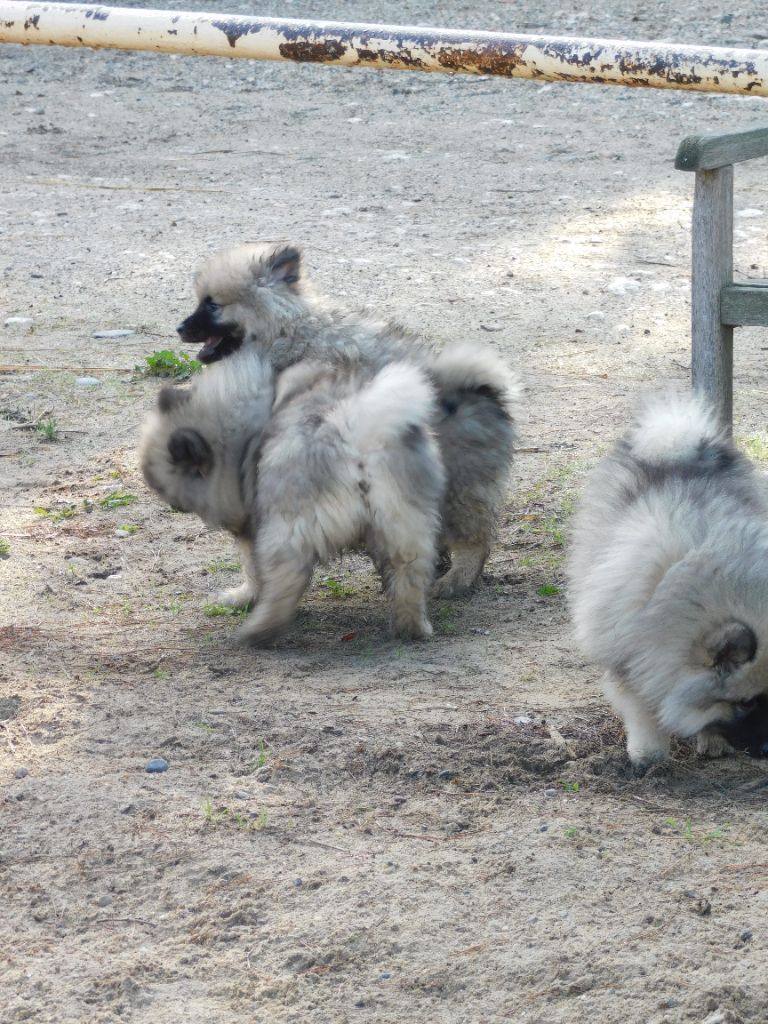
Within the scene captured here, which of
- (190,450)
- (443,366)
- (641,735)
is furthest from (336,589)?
(641,735)

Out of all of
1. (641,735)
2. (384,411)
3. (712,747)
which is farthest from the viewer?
(384,411)

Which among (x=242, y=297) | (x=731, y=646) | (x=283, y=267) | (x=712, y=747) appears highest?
(x=283, y=267)

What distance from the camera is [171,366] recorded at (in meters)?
7.11

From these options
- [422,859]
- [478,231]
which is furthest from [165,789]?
[478,231]

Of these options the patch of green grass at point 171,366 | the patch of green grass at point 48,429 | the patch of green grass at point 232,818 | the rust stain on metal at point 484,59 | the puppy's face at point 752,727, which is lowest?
the patch of green grass at point 232,818

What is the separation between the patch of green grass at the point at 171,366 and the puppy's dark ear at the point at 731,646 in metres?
4.13

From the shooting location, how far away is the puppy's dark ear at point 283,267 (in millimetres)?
5430

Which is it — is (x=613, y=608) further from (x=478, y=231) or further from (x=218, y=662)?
(x=478, y=231)

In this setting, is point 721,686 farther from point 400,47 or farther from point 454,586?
point 400,47

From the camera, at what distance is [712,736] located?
3.85 m

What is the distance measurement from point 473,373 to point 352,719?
5.48 feet

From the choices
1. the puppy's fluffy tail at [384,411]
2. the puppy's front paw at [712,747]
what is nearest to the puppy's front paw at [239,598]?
the puppy's fluffy tail at [384,411]

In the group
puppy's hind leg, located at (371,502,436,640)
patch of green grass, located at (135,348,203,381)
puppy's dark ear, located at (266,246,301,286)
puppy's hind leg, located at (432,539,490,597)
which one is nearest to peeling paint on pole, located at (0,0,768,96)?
puppy's dark ear, located at (266,246,301,286)

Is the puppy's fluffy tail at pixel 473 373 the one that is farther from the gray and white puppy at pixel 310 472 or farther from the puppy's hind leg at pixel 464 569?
the puppy's hind leg at pixel 464 569
